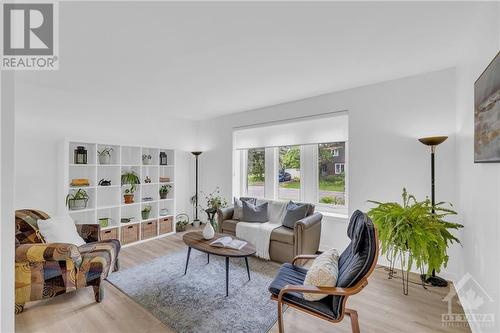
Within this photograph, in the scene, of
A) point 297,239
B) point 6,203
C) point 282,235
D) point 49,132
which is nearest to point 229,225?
point 282,235

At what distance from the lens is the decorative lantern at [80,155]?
3.52 meters

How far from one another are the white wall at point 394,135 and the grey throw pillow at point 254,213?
39.8 inches

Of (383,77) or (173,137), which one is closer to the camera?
(383,77)

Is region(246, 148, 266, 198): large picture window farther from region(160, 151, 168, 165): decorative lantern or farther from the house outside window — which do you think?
region(160, 151, 168, 165): decorative lantern

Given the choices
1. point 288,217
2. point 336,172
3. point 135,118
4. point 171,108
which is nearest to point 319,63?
point 336,172

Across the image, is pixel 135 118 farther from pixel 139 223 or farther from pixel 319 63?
pixel 319 63

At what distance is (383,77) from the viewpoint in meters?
3.01

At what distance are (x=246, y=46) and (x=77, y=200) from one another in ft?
10.8

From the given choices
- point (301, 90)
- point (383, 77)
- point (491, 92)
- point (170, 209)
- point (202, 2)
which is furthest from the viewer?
point (170, 209)

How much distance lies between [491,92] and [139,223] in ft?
15.5

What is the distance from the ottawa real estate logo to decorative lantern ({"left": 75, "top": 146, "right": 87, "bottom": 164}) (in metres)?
1.28

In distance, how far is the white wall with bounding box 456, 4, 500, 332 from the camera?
1564 millimetres

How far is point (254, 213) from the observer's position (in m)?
3.89

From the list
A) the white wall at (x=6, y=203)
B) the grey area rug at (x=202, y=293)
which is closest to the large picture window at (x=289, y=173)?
the grey area rug at (x=202, y=293)
